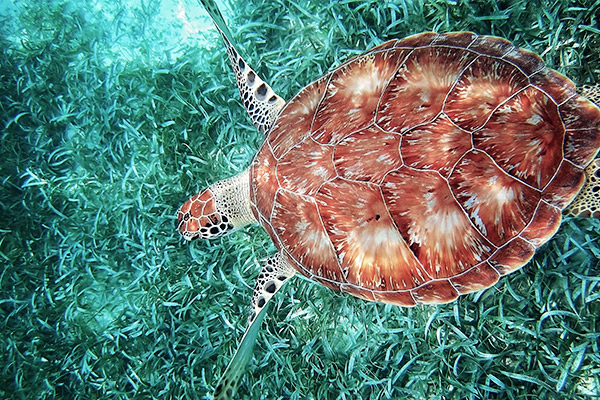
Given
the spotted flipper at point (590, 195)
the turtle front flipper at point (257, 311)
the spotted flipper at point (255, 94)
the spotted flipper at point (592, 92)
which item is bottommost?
the turtle front flipper at point (257, 311)

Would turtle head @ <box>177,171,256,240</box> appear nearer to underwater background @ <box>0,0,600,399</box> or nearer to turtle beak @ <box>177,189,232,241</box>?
turtle beak @ <box>177,189,232,241</box>

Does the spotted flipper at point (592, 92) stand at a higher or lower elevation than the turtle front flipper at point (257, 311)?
higher

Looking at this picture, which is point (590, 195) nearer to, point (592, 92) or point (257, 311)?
point (592, 92)

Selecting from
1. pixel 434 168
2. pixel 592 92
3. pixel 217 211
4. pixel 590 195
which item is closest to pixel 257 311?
pixel 217 211

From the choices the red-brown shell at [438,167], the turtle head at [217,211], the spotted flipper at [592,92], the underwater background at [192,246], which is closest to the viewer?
the red-brown shell at [438,167]

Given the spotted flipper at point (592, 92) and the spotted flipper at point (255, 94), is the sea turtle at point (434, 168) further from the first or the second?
the spotted flipper at point (255, 94)

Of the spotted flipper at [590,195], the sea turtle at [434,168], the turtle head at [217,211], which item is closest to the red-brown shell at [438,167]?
the sea turtle at [434,168]

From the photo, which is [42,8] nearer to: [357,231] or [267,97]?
[267,97]
